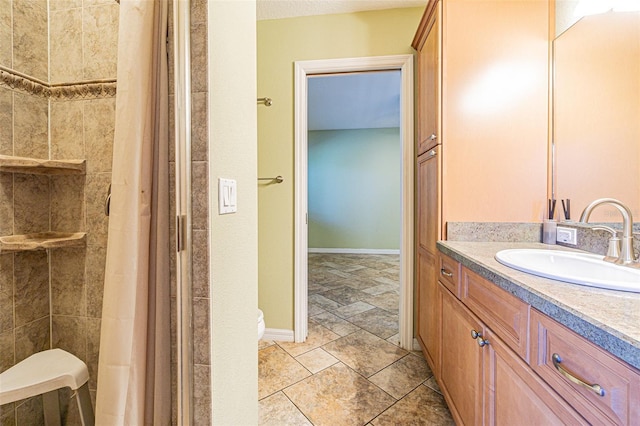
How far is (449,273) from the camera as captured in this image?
135 centimetres

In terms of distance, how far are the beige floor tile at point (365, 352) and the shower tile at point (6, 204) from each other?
1847 millimetres

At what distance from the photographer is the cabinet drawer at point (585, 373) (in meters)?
0.49

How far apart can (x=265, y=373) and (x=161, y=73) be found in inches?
68.4

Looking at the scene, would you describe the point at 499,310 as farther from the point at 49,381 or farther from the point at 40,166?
the point at 40,166

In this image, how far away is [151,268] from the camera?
80 centimetres

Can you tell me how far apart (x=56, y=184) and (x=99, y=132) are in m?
0.29

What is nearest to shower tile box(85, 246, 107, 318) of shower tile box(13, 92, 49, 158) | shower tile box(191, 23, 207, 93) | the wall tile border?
shower tile box(13, 92, 49, 158)

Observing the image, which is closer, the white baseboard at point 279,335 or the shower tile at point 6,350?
the shower tile at point 6,350

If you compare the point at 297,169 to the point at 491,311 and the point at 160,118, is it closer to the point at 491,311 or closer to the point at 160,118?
the point at 160,118

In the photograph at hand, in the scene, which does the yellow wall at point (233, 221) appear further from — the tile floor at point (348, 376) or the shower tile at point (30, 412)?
the shower tile at point (30, 412)

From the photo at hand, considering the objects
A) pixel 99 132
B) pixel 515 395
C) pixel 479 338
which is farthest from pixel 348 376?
pixel 99 132

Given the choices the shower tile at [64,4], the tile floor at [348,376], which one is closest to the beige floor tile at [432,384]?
the tile floor at [348,376]

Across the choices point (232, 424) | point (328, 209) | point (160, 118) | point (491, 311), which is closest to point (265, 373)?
point (232, 424)

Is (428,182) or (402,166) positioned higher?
(402,166)
